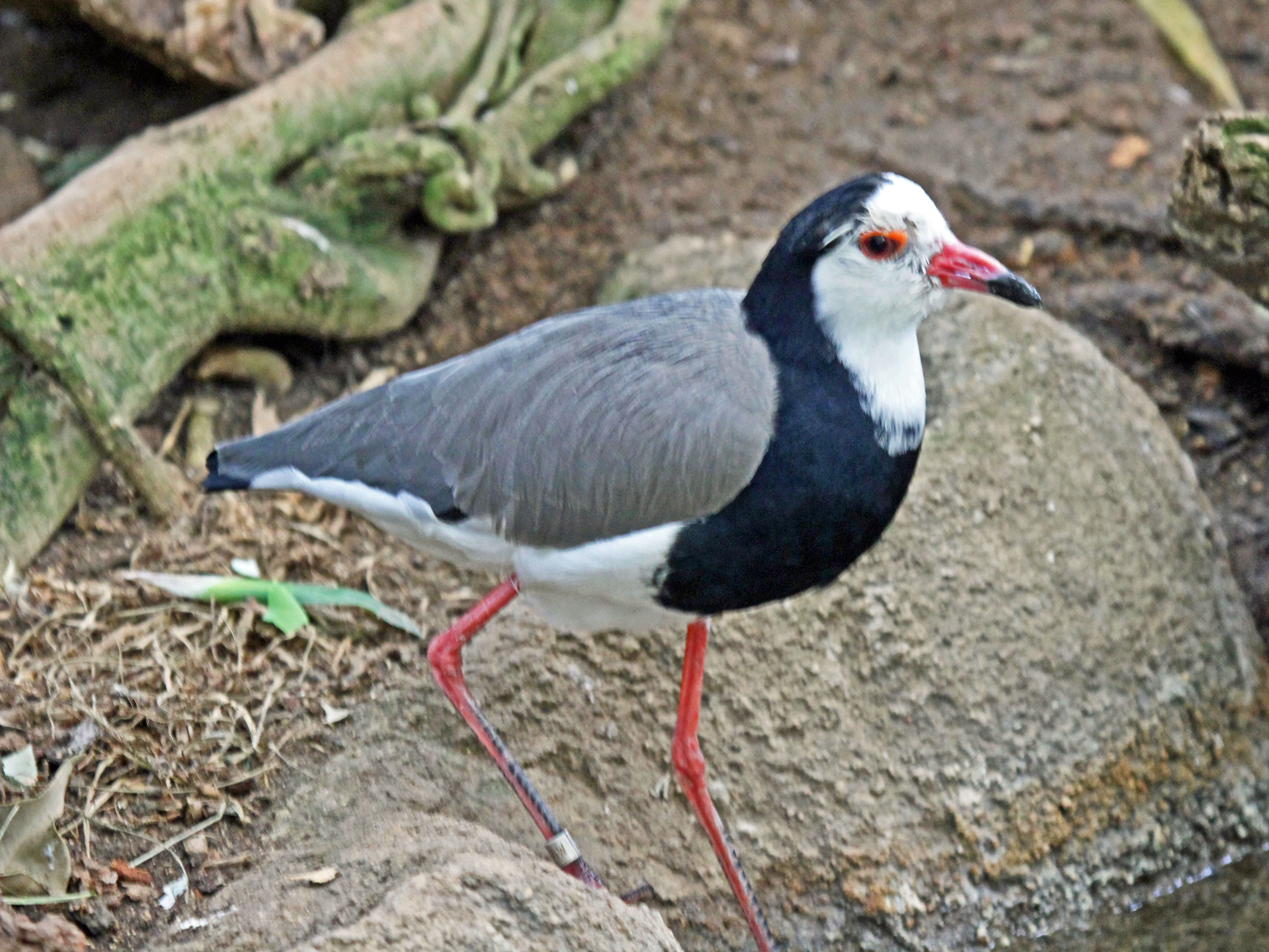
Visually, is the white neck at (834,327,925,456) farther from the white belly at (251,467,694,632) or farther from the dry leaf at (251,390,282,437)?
the dry leaf at (251,390,282,437)

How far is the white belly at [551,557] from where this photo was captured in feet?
10.1

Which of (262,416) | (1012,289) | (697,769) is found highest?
(1012,289)

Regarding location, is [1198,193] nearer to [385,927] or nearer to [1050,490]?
[1050,490]

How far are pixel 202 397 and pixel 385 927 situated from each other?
8.55 ft

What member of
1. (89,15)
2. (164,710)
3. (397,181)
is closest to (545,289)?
(397,181)

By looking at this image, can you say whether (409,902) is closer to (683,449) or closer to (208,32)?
(683,449)

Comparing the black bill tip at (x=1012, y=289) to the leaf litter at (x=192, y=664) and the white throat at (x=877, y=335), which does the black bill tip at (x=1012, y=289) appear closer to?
the white throat at (x=877, y=335)

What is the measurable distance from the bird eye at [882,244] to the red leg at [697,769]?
987 millimetres

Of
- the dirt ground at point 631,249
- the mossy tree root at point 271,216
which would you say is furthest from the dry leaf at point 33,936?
the mossy tree root at point 271,216

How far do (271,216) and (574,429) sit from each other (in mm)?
2002

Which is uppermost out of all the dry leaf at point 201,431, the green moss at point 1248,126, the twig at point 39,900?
the green moss at point 1248,126

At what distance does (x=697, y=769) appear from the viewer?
3504mm

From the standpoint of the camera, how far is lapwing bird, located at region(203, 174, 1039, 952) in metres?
2.98

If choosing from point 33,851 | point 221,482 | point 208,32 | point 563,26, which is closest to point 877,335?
point 221,482
